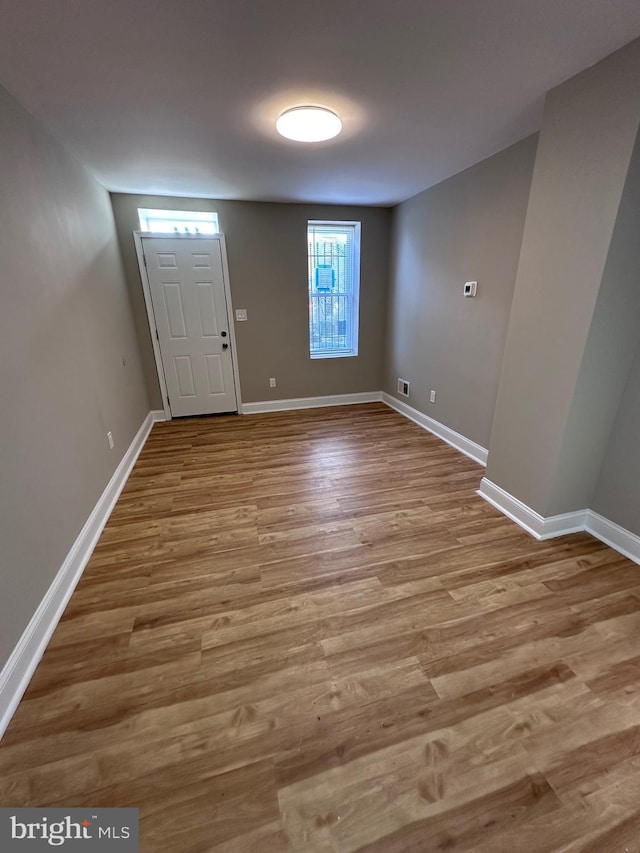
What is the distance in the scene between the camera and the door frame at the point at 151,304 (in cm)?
371

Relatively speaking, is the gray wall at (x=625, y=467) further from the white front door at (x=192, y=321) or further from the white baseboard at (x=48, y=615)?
the white front door at (x=192, y=321)

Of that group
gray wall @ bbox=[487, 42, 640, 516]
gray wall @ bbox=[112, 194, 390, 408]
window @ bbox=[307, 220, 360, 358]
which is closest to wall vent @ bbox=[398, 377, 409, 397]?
gray wall @ bbox=[112, 194, 390, 408]

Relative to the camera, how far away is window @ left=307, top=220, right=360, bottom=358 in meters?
4.29

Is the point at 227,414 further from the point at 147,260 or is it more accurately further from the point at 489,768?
the point at 489,768

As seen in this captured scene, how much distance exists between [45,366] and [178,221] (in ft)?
9.19

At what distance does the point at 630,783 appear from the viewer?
109 cm

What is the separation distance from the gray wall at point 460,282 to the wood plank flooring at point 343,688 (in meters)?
1.29

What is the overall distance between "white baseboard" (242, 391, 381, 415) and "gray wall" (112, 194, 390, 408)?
0.07 meters

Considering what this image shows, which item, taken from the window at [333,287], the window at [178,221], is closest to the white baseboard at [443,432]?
the window at [333,287]

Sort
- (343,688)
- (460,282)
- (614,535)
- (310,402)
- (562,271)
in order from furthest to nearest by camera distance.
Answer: (310,402), (460,282), (614,535), (562,271), (343,688)
